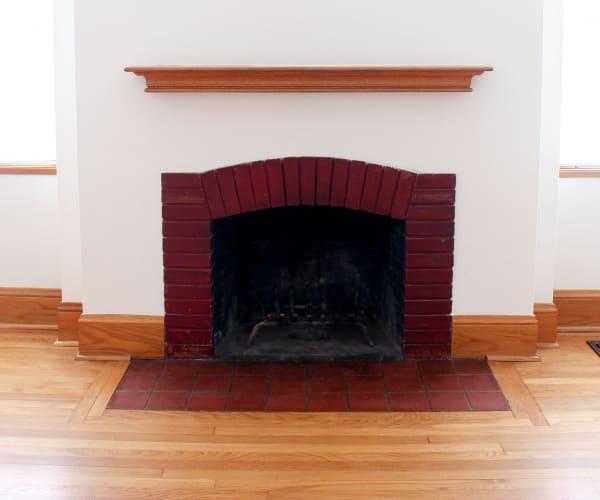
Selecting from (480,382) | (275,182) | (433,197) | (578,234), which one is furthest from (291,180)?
(578,234)

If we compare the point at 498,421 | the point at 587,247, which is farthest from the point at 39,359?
the point at 587,247

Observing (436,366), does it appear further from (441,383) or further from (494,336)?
(494,336)

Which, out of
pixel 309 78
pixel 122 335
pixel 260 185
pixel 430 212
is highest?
pixel 309 78

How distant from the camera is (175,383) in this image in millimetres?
3031

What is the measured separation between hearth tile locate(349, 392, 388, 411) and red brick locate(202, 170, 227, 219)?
856mm

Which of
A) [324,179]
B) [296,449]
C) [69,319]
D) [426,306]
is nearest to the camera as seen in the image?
[296,449]

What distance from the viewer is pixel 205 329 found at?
3.24 metres

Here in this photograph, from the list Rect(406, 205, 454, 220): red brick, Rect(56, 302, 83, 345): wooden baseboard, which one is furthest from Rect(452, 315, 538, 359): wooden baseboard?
Rect(56, 302, 83, 345): wooden baseboard

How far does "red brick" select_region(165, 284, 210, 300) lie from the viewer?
3221mm

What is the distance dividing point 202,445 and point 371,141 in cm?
129

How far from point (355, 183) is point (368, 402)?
2.70ft

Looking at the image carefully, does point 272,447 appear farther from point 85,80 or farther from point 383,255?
point 85,80

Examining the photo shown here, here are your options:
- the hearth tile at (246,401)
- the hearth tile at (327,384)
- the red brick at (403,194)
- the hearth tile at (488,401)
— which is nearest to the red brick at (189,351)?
the hearth tile at (246,401)

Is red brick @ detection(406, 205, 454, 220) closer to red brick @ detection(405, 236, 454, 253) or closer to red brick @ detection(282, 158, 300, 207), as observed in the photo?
red brick @ detection(405, 236, 454, 253)
